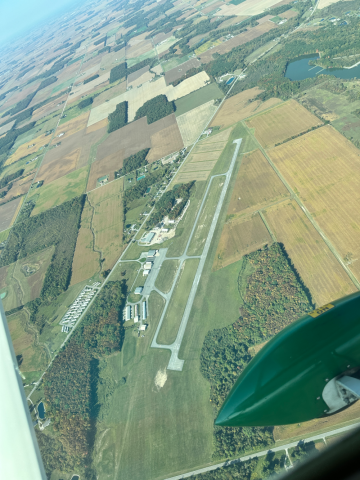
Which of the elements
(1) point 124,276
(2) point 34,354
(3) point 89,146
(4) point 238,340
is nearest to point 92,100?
(3) point 89,146

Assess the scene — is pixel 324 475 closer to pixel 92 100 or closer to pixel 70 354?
pixel 70 354

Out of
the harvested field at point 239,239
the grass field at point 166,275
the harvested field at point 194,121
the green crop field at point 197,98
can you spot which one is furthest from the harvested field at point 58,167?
the harvested field at point 239,239

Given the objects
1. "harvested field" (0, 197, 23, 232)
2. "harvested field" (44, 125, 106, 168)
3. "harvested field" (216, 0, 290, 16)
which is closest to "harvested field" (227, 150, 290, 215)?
"harvested field" (44, 125, 106, 168)

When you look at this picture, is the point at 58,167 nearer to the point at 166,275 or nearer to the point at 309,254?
the point at 166,275

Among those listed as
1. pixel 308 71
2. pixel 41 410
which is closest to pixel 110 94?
pixel 308 71

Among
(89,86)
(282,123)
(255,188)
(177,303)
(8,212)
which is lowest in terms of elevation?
(177,303)

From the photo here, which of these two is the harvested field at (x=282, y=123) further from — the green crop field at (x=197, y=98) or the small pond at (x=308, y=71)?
the green crop field at (x=197, y=98)
